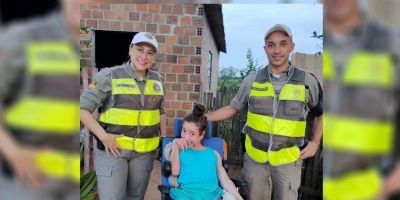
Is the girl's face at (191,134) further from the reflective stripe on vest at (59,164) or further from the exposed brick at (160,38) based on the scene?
the reflective stripe on vest at (59,164)

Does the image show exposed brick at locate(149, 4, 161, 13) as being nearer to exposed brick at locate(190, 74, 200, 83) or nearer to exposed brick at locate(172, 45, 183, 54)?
exposed brick at locate(172, 45, 183, 54)

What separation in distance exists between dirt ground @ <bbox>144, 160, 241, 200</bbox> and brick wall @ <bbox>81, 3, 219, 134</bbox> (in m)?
0.36

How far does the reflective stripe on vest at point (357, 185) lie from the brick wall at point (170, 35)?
0.92m

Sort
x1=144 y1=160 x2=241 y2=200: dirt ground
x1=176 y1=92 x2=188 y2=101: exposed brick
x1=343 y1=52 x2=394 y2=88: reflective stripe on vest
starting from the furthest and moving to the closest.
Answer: x1=144 y1=160 x2=241 y2=200: dirt ground < x1=176 y1=92 x2=188 y2=101: exposed brick < x1=343 y1=52 x2=394 y2=88: reflective stripe on vest

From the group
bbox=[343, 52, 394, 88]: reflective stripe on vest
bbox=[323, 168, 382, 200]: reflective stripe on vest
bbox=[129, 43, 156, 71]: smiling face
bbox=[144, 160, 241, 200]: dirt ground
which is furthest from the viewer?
bbox=[144, 160, 241, 200]: dirt ground

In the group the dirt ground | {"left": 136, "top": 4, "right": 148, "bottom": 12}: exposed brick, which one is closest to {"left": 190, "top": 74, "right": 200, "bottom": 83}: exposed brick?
{"left": 136, "top": 4, "right": 148, "bottom": 12}: exposed brick

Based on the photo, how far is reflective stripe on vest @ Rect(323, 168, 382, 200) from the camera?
1488 mm

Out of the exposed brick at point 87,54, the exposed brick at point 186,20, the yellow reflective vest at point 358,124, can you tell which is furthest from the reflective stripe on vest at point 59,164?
the yellow reflective vest at point 358,124

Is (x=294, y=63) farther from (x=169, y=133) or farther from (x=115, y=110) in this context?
(x=115, y=110)

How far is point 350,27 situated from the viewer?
4.81 ft

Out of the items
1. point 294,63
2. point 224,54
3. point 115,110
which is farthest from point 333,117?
point 115,110

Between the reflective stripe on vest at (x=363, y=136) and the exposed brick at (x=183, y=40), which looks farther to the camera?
the exposed brick at (x=183, y=40)

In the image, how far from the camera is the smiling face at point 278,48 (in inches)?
80.5

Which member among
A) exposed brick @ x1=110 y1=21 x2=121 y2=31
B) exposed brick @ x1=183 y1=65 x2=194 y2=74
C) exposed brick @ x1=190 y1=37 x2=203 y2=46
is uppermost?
exposed brick @ x1=110 y1=21 x2=121 y2=31
